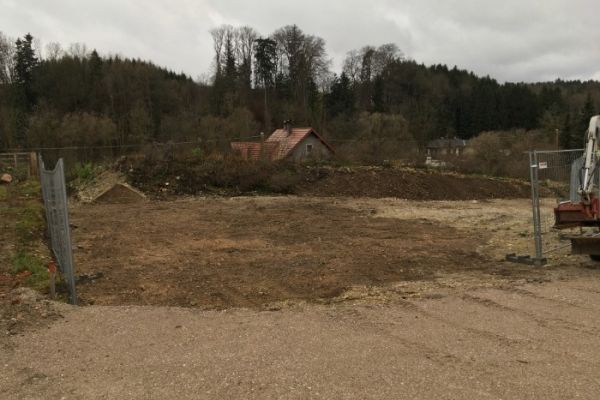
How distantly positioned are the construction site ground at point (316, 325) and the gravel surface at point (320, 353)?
0.06 ft

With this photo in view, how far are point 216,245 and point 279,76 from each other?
71.2 meters

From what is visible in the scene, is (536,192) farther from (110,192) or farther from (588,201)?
(110,192)

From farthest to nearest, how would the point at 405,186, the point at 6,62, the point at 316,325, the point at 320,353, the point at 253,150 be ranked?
the point at 6,62, the point at 253,150, the point at 405,186, the point at 316,325, the point at 320,353

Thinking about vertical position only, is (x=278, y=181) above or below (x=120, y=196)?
above

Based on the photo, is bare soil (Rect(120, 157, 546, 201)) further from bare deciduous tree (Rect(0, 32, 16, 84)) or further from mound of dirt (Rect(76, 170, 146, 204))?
bare deciduous tree (Rect(0, 32, 16, 84))

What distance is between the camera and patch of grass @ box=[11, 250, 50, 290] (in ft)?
23.7

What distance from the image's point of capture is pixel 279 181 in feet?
82.9

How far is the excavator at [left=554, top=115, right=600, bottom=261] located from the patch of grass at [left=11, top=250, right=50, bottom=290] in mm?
8107

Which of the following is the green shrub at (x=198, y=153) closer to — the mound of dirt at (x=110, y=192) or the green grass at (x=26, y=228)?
the mound of dirt at (x=110, y=192)

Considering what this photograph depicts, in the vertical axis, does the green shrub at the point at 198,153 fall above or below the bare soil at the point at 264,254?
above

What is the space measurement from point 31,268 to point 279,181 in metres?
17.6

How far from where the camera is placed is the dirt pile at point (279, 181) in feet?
81.4

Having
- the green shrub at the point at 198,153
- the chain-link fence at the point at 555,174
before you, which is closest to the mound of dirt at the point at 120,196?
the green shrub at the point at 198,153

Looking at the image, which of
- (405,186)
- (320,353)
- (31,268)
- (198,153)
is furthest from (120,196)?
(320,353)
